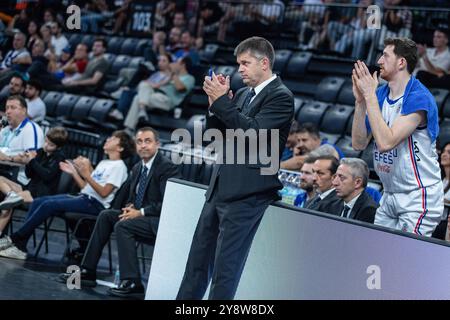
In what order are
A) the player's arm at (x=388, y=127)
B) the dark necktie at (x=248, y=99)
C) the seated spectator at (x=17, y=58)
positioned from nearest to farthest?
the player's arm at (x=388, y=127)
the dark necktie at (x=248, y=99)
the seated spectator at (x=17, y=58)

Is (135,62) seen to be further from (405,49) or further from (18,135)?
(405,49)

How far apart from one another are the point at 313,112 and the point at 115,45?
5.97 metres

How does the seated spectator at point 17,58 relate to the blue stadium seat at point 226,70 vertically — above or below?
below

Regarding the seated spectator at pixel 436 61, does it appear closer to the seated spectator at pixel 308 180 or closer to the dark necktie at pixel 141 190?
the seated spectator at pixel 308 180

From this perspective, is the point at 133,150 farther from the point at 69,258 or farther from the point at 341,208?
the point at 341,208

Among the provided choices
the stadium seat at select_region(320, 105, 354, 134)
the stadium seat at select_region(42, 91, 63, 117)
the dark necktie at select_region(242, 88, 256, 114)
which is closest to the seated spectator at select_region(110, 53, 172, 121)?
the stadium seat at select_region(42, 91, 63, 117)

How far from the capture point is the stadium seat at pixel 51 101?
13062 mm

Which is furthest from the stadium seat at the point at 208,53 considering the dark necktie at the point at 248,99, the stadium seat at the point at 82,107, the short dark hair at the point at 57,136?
the dark necktie at the point at 248,99

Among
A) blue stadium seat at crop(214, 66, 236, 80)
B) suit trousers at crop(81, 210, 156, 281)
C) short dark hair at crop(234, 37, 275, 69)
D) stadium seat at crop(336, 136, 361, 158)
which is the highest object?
short dark hair at crop(234, 37, 275, 69)

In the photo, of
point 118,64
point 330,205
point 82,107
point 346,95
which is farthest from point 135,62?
point 330,205

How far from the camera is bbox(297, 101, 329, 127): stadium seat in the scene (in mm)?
→ 10422

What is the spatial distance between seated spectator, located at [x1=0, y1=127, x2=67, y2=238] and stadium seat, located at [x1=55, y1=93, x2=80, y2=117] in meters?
4.20

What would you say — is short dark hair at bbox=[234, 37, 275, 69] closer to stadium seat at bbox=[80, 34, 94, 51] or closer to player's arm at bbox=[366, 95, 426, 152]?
player's arm at bbox=[366, 95, 426, 152]
